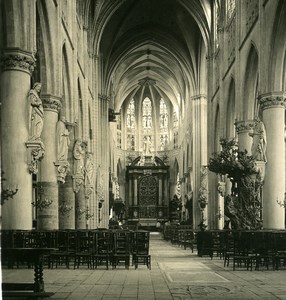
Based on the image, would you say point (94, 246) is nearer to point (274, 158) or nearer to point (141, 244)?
point (141, 244)

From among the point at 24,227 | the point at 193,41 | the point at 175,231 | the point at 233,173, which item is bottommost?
the point at 175,231

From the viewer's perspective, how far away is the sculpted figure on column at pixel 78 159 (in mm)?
24028

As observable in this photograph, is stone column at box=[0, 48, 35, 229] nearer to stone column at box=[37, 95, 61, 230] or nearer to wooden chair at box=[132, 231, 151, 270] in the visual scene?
wooden chair at box=[132, 231, 151, 270]

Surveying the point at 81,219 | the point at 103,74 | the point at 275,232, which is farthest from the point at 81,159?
the point at 103,74

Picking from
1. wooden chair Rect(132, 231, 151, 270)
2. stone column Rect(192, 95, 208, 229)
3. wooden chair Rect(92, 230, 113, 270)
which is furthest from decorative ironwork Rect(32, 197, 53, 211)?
stone column Rect(192, 95, 208, 229)

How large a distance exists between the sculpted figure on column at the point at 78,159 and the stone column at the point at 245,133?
7361 millimetres

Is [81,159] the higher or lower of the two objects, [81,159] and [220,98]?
the lower

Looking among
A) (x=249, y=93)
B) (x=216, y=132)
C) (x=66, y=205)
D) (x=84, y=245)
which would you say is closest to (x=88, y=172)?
(x=66, y=205)

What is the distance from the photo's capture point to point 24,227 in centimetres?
1403

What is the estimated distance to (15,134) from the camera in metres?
13.8

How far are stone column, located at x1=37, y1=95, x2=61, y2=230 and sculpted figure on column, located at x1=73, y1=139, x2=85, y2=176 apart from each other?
16.1ft

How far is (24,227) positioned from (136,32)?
34.2 metres

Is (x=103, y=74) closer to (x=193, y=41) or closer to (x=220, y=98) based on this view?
(x=193, y=41)

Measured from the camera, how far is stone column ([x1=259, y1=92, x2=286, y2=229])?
1955 centimetres
